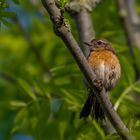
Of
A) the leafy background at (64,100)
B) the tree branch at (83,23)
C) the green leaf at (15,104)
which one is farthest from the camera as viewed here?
the green leaf at (15,104)

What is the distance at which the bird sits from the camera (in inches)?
279

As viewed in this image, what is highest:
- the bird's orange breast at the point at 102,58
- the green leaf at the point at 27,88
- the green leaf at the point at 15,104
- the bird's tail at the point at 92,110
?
the bird's orange breast at the point at 102,58

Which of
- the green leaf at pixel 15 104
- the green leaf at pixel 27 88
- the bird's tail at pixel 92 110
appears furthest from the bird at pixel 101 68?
the green leaf at pixel 15 104

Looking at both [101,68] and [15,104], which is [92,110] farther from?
[15,104]

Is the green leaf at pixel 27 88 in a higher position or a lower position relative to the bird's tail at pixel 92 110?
higher

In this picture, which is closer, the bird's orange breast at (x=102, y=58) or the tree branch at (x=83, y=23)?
the bird's orange breast at (x=102, y=58)

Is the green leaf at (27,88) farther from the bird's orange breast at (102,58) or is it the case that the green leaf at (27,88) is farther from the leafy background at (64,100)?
the bird's orange breast at (102,58)

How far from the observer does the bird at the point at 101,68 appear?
7098 mm

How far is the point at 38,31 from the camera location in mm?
12234

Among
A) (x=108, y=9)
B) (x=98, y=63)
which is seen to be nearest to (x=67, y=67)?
(x=98, y=63)

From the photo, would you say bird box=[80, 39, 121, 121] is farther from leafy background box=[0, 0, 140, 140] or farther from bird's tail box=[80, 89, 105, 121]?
leafy background box=[0, 0, 140, 140]

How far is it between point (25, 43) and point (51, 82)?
A: 478 centimetres

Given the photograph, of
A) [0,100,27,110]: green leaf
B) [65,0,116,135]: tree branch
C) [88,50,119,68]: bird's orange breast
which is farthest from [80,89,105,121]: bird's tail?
[0,100,27,110]: green leaf

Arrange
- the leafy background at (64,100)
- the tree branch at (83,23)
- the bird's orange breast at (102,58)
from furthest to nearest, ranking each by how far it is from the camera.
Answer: the tree branch at (83,23) < the bird's orange breast at (102,58) < the leafy background at (64,100)
